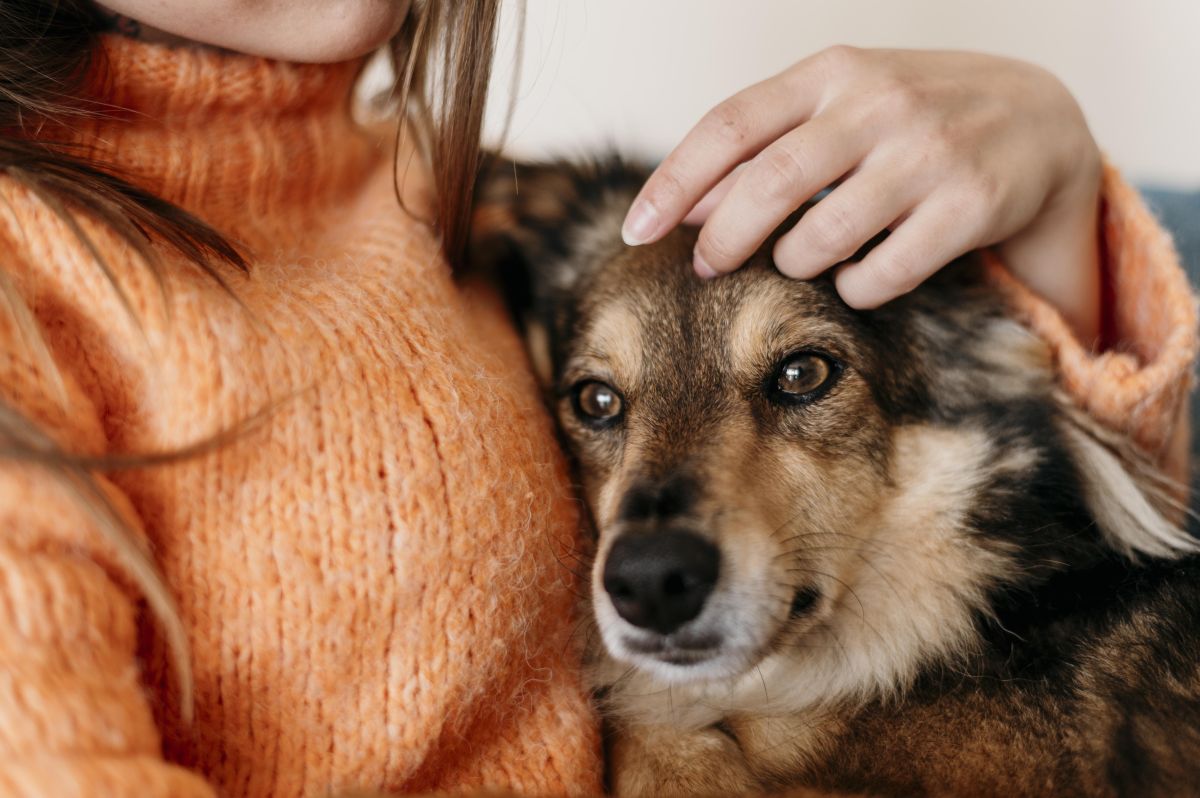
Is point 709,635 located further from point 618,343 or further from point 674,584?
point 618,343

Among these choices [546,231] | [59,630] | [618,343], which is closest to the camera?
[59,630]

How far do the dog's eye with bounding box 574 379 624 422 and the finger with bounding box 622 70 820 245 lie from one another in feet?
1.02

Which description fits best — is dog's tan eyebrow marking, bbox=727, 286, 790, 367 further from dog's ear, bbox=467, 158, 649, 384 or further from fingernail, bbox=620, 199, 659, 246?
dog's ear, bbox=467, 158, 649, 384

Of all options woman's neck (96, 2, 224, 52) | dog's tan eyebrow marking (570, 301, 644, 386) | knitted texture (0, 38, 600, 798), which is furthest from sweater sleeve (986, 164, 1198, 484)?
woman's neck (96, 2, 224, 52)

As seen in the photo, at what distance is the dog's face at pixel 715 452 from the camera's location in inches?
44.2

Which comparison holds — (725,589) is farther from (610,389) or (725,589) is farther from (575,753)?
(610,389)

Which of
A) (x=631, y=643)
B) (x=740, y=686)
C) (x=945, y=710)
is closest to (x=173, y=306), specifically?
(x=631, y=643)

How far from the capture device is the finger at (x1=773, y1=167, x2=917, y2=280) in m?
1.16

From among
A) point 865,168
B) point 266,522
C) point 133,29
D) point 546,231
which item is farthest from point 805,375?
point 133,29

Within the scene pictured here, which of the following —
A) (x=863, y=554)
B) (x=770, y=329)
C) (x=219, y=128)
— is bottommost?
(x=863, y=554)

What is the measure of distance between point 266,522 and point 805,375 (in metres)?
0.77

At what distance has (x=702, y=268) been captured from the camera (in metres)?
1.33

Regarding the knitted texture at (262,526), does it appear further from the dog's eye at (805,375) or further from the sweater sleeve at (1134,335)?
the sweater sleeve at (1134,335)

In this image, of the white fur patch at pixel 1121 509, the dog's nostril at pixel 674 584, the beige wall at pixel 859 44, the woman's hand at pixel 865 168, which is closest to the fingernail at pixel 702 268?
the woman's hand at pixel 865 168
